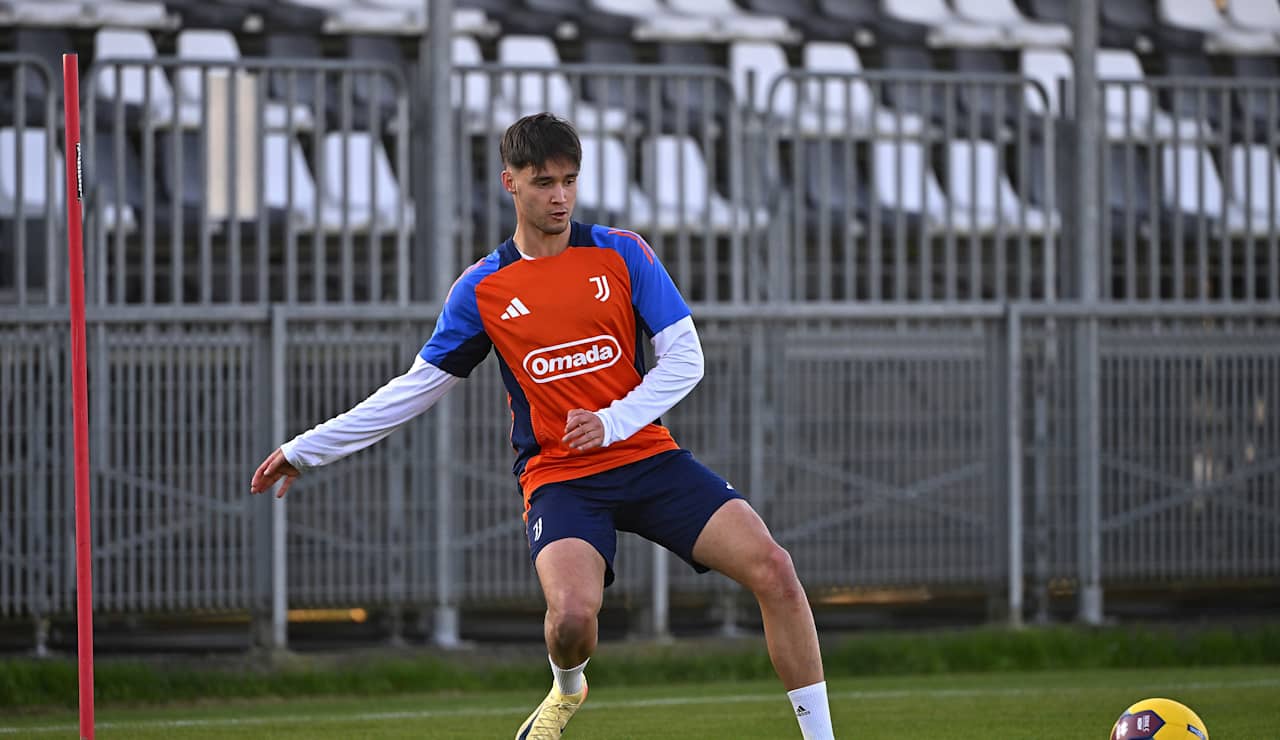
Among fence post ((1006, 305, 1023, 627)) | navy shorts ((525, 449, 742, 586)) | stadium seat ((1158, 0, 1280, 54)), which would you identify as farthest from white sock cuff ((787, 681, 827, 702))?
stadium seat ((1158, 0, 1280, 54))

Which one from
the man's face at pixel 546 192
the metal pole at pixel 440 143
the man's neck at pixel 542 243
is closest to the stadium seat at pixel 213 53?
the metal pole at pixel 440 143

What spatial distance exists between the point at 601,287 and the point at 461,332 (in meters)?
0.50

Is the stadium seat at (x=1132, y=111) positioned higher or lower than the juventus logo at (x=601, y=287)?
higher

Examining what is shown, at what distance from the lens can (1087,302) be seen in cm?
1147

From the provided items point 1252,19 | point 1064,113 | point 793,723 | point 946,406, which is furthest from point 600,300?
point 1252,19

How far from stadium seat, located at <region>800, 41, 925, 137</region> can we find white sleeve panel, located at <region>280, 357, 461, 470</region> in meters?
6.04

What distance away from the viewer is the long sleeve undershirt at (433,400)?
5.67 metres

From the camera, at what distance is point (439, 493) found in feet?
35.3

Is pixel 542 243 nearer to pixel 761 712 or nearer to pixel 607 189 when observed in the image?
pixel 761 712

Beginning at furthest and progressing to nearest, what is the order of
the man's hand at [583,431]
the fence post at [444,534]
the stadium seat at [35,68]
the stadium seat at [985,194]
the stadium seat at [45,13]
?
the stadium seat at [45,13] < the stadium seat at [35,68] < the stadium seat at [985,194] < the fence post at [444,534] < the man's hand at [583,431]

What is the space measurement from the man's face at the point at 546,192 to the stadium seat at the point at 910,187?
613 centimetres

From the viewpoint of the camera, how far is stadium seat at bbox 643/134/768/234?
37.2ft

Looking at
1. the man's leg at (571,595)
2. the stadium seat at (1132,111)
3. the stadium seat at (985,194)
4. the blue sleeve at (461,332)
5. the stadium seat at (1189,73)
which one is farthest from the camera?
the stadium seat at (1189,73)

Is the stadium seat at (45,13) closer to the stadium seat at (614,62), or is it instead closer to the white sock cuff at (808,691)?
the stadium seat at (614,62)
